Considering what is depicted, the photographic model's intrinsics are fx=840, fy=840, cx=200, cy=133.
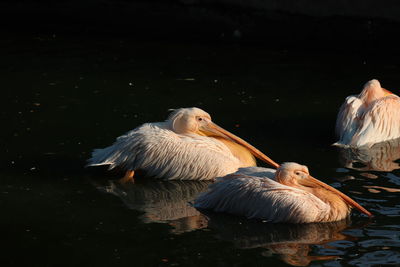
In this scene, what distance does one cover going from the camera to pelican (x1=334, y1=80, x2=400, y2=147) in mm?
7449

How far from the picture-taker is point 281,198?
19.0ft

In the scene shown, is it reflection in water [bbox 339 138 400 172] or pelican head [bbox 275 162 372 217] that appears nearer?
pelican head [bbox 275 162 372 217]

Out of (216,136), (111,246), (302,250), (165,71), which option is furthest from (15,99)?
(302,250)

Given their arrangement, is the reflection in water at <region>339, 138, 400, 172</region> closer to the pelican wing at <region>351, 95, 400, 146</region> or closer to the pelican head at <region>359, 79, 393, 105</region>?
the pelican wing at <region>351, 95, 400, 146</region>

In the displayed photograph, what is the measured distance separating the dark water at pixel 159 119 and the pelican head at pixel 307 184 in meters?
0.17

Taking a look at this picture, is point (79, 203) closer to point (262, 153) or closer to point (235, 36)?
point (262, 153)

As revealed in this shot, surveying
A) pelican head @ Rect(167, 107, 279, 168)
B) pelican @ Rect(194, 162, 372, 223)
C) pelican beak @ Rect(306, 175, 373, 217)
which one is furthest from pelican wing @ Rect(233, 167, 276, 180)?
pelican head @ Rect(167, 107, 279, 168)

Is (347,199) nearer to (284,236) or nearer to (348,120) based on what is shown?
(284,236)

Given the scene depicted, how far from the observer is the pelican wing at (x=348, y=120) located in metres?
7.45

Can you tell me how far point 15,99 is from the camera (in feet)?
28.1

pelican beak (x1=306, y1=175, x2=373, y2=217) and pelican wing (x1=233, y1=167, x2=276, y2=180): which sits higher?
pelican wing (x1=233, y1=167, x2=276, y2=180)

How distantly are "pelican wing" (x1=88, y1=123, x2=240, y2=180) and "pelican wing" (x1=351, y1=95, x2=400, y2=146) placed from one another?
1397mm

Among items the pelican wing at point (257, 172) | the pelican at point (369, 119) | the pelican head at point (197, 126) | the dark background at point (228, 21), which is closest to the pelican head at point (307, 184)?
the pelican wing at point (257, 172)

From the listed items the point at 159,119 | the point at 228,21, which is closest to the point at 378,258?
the point at 159,119
